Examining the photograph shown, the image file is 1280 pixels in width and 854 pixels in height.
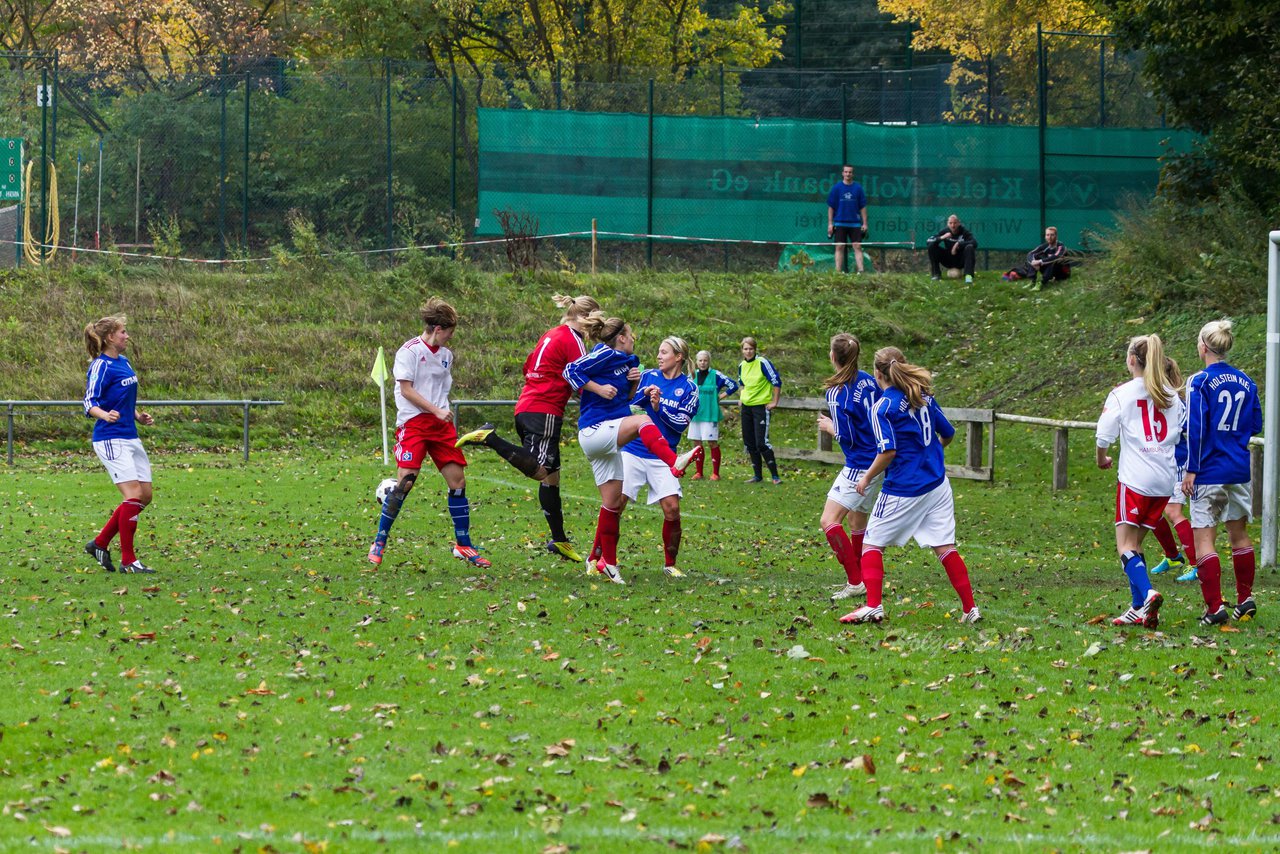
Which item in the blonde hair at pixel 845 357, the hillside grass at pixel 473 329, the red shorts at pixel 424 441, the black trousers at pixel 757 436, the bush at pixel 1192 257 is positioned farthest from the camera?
the hillside grass at pixel 473 329

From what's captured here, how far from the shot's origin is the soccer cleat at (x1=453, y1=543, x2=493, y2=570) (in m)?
11.5

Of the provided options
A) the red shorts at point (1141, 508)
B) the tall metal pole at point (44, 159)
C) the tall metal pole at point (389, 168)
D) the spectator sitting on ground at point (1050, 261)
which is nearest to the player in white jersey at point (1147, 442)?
the red shorts at point (1141, 508)

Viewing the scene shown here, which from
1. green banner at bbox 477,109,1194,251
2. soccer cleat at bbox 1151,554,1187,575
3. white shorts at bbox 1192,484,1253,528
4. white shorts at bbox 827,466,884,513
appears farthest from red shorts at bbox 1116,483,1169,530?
green banner at bbox 477,109,1194,251

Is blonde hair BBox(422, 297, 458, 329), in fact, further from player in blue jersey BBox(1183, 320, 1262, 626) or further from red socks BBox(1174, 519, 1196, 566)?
red socks BBox(1174, 519, 1196, 566)

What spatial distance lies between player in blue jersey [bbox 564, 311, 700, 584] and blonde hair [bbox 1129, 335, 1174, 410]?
10.5ft

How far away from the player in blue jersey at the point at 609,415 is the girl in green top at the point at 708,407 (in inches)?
333

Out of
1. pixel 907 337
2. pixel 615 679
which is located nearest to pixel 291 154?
pixel 907 337

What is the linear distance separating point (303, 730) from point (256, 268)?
22.2 m

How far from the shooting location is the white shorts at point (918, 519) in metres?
9.11

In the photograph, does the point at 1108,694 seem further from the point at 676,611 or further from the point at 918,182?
the point at 918,182

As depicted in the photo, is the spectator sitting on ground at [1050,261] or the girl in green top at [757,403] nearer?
the girl in green top at [757,403]

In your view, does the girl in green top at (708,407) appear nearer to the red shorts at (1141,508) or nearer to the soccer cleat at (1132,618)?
the red shorts at (1141,508)

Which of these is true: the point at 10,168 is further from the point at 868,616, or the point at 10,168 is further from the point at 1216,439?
the point at 1216,439

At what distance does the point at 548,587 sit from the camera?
1052 centimetres
